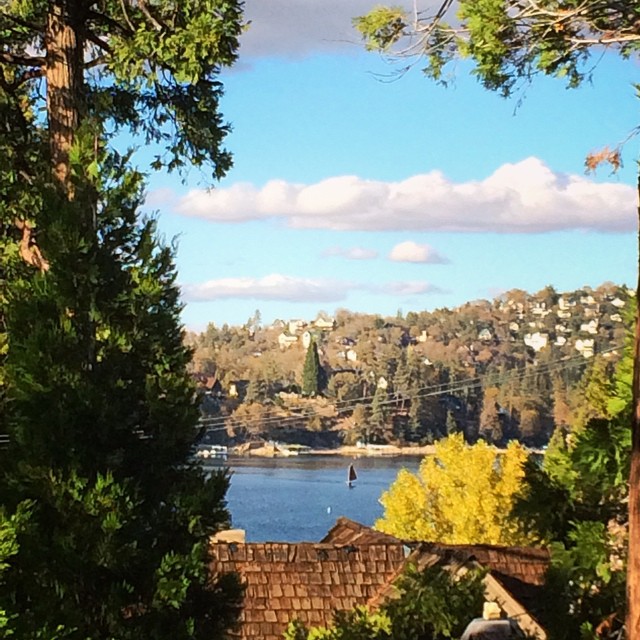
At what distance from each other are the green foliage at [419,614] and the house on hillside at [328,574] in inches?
101

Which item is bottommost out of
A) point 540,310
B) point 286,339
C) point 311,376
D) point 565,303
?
point 311,376

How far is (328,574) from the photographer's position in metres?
14.1

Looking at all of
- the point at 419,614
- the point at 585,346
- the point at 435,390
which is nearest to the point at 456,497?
the point at 419,614

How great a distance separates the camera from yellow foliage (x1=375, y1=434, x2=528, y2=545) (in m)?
31.1

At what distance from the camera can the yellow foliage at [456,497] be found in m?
31.1

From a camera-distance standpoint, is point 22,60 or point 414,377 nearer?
point 22,60

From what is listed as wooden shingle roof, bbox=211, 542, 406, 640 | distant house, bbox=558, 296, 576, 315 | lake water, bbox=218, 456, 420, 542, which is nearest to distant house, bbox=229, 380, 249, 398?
lake water, bbox=218, 456, 420, 542

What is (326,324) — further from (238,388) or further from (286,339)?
(238,388)

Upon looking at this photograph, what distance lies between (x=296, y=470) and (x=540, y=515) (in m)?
87.2

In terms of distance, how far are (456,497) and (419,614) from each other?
2239 cm

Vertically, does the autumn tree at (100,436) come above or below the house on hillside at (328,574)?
above

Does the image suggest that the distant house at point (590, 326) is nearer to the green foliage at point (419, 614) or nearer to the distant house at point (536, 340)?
the distant house at point (536, 340)

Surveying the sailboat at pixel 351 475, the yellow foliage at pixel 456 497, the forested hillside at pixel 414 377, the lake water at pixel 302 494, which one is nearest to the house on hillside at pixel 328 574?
the yellow foliage at pixel 456 497

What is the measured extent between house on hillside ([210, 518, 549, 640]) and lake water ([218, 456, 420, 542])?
24174mm
